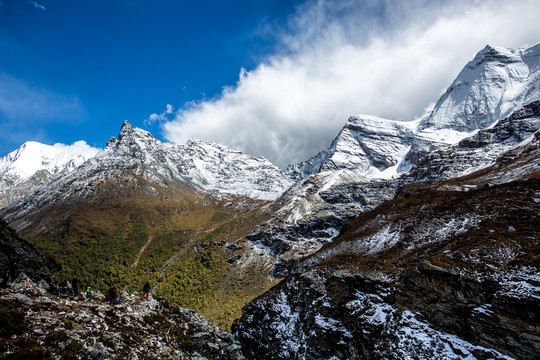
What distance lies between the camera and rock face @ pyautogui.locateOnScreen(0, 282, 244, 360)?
1413 cm

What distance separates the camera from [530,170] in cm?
8162

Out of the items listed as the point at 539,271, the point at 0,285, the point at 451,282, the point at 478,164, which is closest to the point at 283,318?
the point at 451,282

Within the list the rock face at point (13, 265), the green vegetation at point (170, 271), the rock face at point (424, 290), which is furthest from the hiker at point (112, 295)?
the green vegetation at point (170, 271)

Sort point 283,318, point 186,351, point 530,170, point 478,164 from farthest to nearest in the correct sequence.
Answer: point 478,164, point 530,170, point 283,318, point 186,351

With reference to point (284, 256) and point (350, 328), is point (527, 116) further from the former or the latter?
point (350, 328)

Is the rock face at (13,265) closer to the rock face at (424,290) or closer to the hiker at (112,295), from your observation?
the hiker at (112,295)

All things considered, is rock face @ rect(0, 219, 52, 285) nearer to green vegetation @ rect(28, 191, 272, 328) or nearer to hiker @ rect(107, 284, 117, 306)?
hiker @ rect(107, 284, 117, 306)

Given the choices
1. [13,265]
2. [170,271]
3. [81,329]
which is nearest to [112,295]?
[13,265]

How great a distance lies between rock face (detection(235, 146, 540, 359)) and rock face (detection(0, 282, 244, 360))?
63.6ft

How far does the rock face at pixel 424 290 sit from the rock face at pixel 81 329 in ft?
63.6

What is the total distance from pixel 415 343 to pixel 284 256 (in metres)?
154

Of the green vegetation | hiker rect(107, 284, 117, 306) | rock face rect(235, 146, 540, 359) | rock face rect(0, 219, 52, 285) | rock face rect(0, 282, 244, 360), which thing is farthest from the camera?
the green vegetation

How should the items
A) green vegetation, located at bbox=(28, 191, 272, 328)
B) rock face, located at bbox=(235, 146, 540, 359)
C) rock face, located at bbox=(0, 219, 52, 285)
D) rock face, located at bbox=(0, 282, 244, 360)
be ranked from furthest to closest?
green vegetation, located at bbox=(28, 191, 272, 328) < rock face, located at bbox=(235, 146, 540, 359) < rock face, located at bbox=(0, 219, 52, 285) < rock face, located at bbox=(0, 282, 244, 360)

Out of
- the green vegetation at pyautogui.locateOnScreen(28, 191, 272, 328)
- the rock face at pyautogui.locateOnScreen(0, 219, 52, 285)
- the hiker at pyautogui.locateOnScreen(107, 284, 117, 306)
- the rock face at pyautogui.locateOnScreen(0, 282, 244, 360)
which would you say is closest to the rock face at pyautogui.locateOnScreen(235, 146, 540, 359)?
the rock face at pyautogui.locateOnScreen(0, 282, 244, 360)
